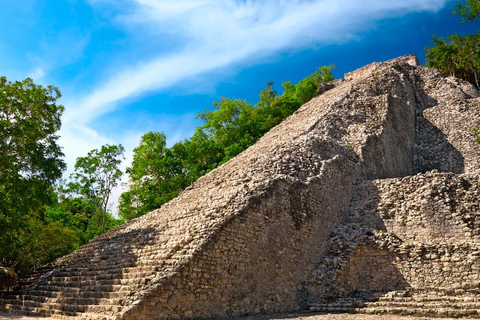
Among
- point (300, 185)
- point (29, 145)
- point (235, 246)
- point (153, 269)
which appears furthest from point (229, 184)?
point (29, 145)

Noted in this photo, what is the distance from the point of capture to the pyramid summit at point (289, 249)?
8.85 meters

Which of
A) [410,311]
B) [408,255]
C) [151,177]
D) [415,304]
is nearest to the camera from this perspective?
[410,311]

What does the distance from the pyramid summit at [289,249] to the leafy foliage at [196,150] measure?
890 centimetres

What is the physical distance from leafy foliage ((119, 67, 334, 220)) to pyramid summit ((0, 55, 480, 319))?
350 inches

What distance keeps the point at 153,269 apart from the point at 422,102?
20950 millimetres

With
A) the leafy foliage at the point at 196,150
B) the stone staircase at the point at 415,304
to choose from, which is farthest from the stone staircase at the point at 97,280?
the leafy foliage at the point at 196,150

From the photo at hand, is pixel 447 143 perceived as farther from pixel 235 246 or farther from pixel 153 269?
pixel 153 269

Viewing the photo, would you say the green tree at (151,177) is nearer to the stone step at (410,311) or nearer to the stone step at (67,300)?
the stone step at (67,300)

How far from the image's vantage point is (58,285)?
36.1 ft

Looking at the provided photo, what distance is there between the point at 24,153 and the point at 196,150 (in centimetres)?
1478

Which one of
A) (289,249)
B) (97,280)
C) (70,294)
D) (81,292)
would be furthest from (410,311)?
(70,294)

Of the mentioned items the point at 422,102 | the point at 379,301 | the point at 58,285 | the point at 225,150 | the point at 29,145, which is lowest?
the point at 379,301

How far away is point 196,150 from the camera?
86.1 feet

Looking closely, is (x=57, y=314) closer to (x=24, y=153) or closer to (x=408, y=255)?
(x=24, y=153)
